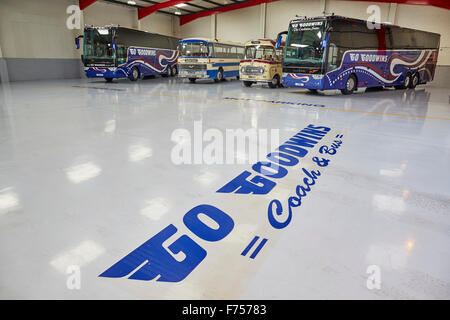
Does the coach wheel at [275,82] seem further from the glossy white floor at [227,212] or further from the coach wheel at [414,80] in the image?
the glossy white floor at [227,212]

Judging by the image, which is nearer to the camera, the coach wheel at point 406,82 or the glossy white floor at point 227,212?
the glossy white floor at point 227,212

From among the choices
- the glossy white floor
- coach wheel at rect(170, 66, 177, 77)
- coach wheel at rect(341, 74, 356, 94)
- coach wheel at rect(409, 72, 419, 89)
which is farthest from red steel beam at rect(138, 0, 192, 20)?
the glossy white floor

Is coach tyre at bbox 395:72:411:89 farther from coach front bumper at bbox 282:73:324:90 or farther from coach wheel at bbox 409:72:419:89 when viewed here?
coach front bumper at bbox 282:73:324:90

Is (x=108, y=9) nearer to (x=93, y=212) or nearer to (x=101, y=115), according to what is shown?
(x=101, y=115)

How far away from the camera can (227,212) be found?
266cm

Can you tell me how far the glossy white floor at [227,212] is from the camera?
1.79m

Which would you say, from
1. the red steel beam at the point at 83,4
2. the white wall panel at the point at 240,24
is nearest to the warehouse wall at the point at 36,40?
the red steel beam at the point at 83,4

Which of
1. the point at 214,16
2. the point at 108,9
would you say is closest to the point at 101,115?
the point at 108,9

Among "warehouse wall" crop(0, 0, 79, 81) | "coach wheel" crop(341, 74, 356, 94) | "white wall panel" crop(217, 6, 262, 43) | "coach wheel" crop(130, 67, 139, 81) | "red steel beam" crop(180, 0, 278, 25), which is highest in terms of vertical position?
"red steel beam" crop(180, 0, 278, 25)

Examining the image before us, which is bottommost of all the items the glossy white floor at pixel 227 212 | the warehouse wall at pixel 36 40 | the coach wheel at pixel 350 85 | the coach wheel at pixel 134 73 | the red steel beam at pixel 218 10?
the glossy white floor at pixel 227 212

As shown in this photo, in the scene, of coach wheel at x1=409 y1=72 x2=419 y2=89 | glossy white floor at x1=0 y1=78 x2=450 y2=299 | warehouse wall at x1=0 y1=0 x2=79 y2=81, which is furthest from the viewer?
warehouse wall at x1=0 y1=0 x2=79 y2=81

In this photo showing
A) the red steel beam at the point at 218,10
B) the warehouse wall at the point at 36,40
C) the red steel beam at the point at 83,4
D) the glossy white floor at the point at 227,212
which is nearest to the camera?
the glossy white floor at the point at 227,212

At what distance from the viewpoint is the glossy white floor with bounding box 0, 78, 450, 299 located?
1792 mm

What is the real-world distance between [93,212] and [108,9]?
2256 cm
